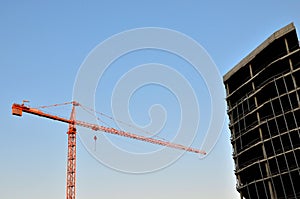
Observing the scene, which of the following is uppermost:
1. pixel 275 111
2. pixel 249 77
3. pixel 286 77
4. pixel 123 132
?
pixel 123 132

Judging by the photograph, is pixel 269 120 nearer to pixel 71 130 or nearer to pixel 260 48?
pixel 260 48

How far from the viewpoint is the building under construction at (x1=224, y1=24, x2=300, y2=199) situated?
40469 millimetres

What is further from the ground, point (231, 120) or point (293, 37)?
point (293, 37)

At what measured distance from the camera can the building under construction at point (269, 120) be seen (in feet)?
133

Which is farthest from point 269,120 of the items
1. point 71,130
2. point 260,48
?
point 71,130

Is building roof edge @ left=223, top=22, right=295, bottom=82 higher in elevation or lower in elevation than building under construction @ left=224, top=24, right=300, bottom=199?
higher

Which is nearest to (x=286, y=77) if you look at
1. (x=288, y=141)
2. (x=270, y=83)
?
(x=270, y=83)

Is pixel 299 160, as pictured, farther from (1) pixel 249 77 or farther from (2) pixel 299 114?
(1) pixel 249 77

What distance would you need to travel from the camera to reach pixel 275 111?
43.7 m

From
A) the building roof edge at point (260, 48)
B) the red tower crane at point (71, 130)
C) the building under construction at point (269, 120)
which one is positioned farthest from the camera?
the red tower crane at point (71, 130)

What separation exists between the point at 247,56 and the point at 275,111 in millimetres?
9775

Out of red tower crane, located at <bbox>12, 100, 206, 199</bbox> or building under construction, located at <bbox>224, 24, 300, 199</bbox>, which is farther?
red tower crane, located at <bbox>12, 100, 206, 199</bbox>

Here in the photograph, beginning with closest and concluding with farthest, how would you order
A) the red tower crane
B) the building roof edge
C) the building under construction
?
the building under construction
the building roof edge
the red tower crane

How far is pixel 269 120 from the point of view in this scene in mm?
43250
